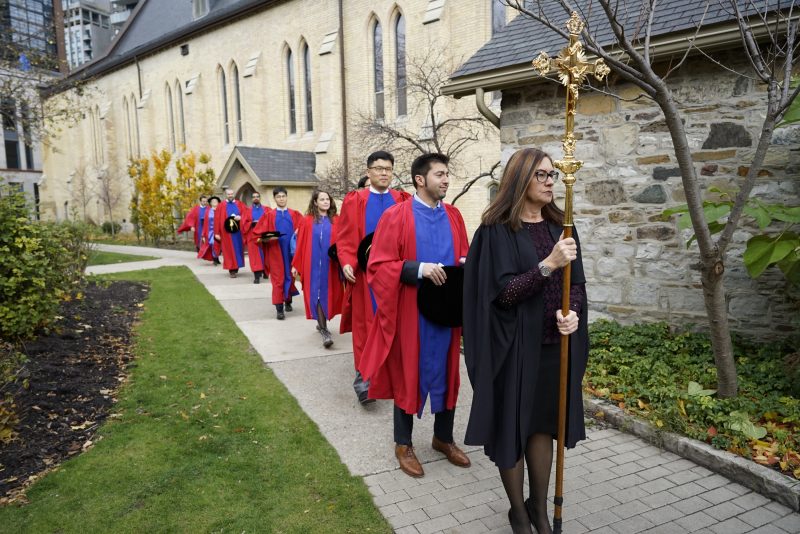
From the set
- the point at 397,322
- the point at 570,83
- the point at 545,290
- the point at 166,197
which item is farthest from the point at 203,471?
the point at 166,197

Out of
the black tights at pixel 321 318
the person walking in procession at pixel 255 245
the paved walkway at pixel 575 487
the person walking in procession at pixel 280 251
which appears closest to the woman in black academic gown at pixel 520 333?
the paved walkway at pixel 575 487

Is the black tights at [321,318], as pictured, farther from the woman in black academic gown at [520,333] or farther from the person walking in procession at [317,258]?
the woman in black academic gown at [520,333]

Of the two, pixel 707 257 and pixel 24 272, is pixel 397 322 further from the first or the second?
pixel 24 272

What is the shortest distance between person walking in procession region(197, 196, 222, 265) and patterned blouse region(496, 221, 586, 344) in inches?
523

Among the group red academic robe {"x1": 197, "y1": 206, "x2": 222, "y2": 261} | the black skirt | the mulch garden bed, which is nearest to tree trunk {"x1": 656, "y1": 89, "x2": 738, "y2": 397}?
the black skirt

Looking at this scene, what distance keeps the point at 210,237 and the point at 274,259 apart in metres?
7.68

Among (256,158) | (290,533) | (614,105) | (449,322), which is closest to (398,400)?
(449,322)

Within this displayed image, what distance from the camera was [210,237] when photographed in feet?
54.0

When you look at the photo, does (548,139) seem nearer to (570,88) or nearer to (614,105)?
(614,105)

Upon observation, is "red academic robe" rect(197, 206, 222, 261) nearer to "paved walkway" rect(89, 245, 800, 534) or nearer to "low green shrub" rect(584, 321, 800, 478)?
"paved walkway" rect(89, 245, 800, 534)

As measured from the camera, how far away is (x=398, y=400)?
13.1ft

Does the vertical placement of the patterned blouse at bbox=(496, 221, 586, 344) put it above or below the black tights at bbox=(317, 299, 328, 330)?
above

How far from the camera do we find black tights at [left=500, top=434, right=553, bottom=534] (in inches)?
122

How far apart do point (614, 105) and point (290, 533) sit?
5.39 metres
